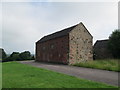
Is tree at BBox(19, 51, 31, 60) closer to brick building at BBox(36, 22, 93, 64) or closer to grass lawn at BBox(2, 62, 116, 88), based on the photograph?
brick building at BBox(36, 22, 93, 64)

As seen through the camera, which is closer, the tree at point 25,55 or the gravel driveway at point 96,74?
the gravel driveway at point 96,74

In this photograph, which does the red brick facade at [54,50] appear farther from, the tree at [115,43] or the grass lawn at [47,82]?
the grass lawn at [47,82]

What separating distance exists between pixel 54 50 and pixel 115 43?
53.7 feet

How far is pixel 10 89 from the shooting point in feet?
21.8

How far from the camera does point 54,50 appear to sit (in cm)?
3195

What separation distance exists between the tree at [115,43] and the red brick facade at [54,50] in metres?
14.2

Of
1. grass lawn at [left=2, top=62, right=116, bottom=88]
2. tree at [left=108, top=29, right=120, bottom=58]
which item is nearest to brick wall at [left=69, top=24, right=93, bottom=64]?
tree at [left=108, top=29, right=120, bottom=58]

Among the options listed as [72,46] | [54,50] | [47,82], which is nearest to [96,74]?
[47,82]

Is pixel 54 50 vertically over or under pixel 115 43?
under

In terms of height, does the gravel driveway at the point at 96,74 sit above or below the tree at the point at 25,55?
above

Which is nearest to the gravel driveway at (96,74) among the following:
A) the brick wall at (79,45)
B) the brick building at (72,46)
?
the brick building at (72,46)

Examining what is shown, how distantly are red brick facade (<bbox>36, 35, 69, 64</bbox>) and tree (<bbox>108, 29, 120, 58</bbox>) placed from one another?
46.7 ft

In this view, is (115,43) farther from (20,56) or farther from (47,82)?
(20,56)

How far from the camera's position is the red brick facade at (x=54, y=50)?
2744cm
